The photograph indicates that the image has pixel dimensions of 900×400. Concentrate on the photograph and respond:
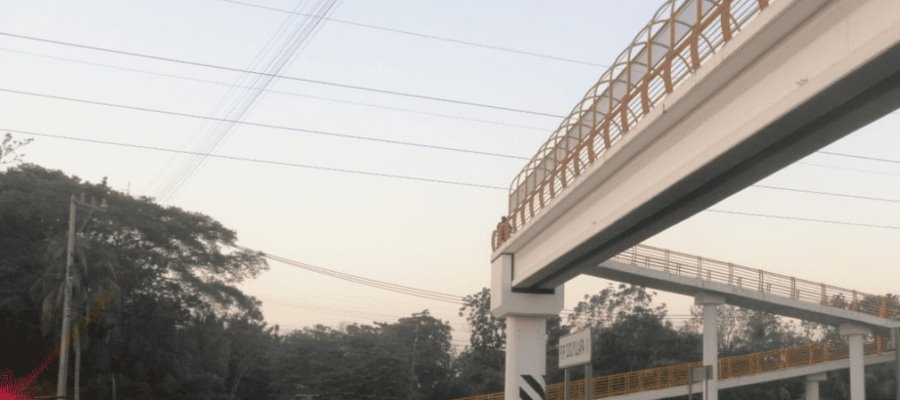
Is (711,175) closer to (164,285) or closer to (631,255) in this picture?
(631,255)

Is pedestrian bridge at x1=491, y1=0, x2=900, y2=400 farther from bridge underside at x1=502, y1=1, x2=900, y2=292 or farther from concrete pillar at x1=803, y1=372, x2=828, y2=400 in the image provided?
concrete pillar at x1=803, y1=372, x2=828, y2=400

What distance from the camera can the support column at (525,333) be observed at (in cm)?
2827

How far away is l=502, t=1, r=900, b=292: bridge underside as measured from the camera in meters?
11.3

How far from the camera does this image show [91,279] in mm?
58219

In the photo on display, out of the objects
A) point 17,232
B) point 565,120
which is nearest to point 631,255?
point 565,120

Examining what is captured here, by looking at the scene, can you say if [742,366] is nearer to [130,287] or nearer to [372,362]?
[372,362]

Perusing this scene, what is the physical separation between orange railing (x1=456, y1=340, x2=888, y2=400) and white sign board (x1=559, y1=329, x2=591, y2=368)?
31269 millimetres

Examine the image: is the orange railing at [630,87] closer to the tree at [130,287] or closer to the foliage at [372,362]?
the tree at [130,287]

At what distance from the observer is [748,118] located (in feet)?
45.3

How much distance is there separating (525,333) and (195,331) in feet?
133

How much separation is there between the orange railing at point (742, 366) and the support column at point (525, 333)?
21657mm

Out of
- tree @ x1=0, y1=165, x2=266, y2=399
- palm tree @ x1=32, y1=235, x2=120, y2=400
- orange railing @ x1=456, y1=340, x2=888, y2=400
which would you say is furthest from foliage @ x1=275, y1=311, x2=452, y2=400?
orange railing @ x1=456, y1=340, x2=888, y2=400

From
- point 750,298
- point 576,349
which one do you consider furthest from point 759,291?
point 576,349

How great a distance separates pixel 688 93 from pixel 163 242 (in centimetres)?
5530
